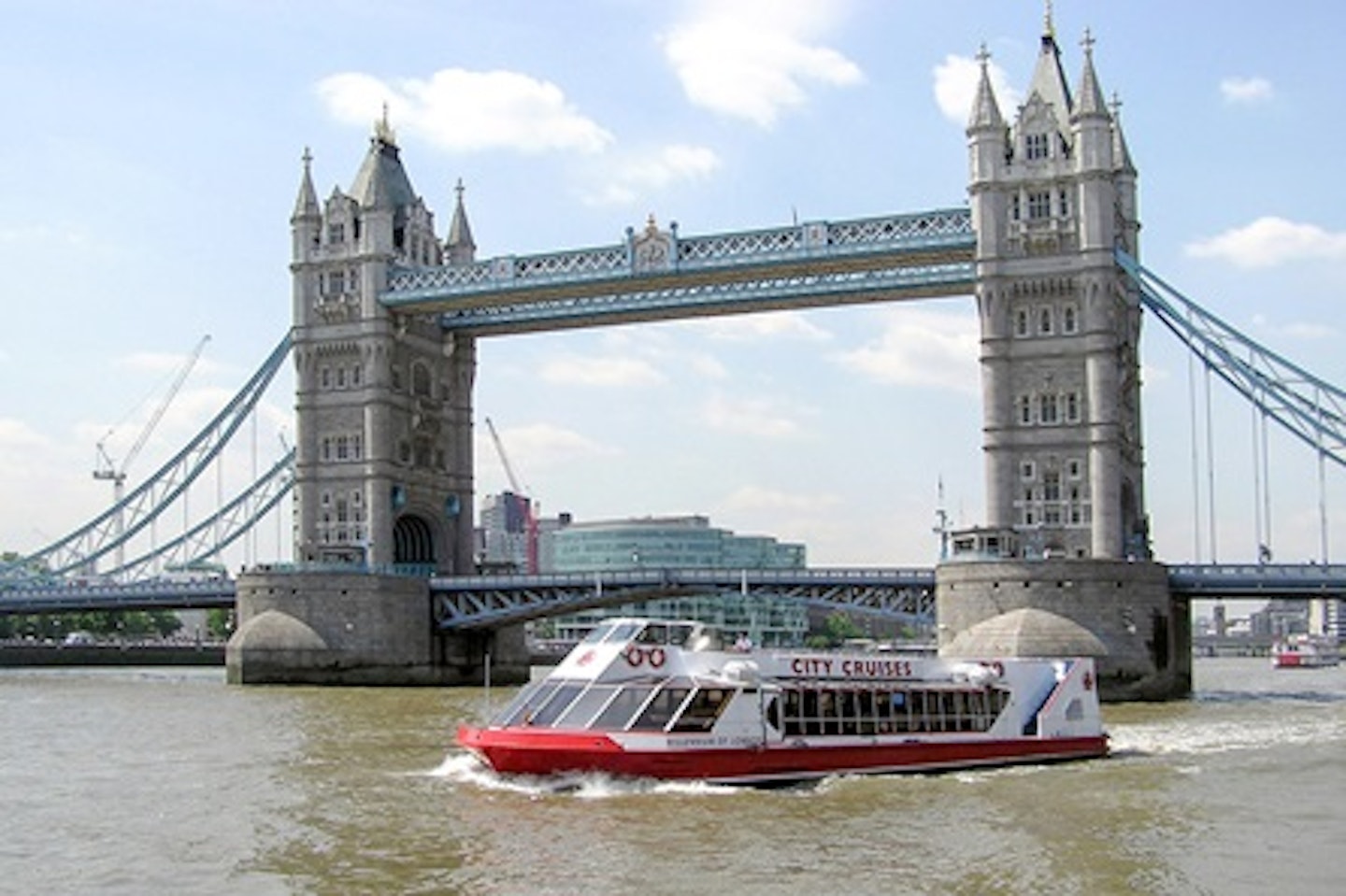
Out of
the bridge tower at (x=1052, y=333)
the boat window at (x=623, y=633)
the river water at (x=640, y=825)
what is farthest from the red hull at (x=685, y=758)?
the bridge tower at (x=1052, y=333)

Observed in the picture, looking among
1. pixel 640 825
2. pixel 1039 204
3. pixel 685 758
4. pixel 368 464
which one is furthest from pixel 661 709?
pixel 368 464

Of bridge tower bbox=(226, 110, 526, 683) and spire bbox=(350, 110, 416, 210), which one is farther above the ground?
spire bbox=(350, 110, 416, 210)

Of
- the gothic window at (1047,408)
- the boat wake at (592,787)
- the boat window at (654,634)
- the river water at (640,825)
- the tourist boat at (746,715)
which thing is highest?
the gothic window at (1047,408)

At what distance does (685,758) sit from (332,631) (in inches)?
2197

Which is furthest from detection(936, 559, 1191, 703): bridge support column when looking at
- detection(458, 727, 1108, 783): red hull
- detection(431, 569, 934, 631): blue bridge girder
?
detection(458, 727, 1108, 783): red hull

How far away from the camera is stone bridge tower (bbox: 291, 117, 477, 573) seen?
95.2 meters

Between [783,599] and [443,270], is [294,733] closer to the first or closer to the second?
[783,599]

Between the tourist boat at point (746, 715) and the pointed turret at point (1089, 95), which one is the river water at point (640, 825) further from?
the pointed turret at point (1089, 95)

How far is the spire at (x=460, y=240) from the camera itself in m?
105

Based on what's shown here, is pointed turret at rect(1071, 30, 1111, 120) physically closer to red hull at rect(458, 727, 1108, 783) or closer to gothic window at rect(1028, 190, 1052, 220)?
gothic window at rect(1028, 190, 1052, 220)

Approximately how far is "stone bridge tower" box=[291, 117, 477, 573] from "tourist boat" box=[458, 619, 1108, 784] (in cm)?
5533

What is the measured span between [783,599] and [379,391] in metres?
25.8

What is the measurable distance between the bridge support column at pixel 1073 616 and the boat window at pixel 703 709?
3446 cm

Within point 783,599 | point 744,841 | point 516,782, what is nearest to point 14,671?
point 783,599
